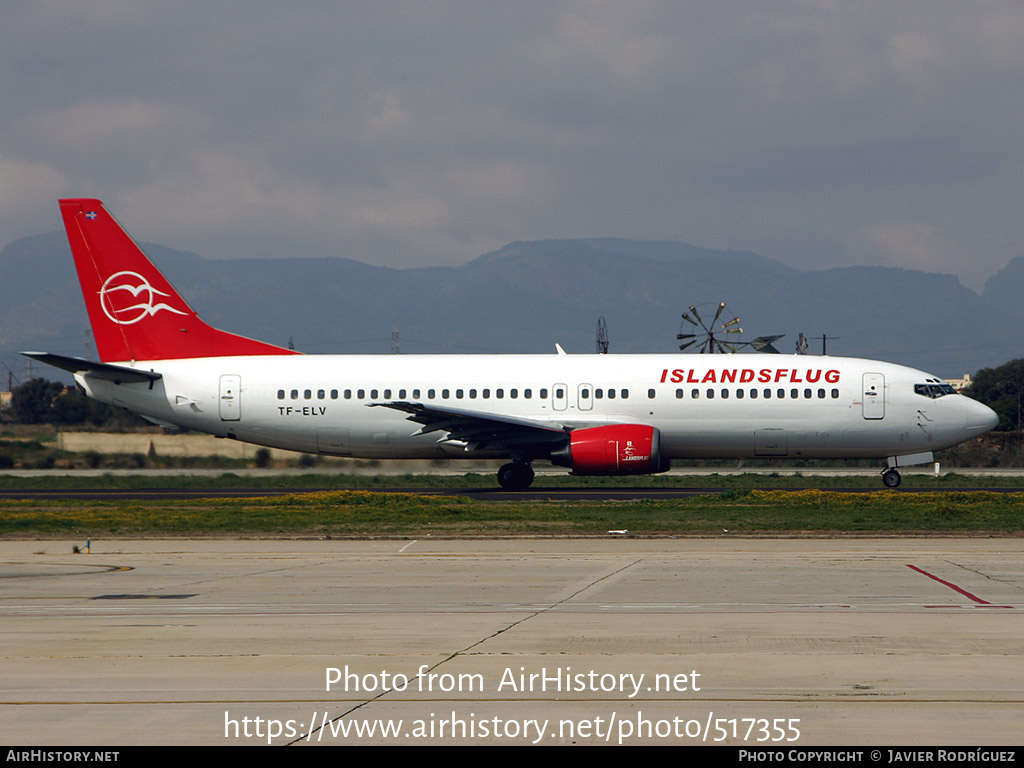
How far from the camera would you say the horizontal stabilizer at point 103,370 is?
3441 cm

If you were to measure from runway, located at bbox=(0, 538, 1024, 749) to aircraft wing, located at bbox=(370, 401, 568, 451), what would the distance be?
1415cm

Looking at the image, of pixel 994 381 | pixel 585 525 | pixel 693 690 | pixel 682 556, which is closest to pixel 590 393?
pixel 585 525

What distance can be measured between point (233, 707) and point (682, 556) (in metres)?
11.7

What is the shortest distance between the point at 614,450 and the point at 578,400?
2504 mm

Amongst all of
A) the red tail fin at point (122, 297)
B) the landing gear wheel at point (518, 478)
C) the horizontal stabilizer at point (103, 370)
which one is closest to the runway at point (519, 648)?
the horizontal stabilizer at point (103, 370)

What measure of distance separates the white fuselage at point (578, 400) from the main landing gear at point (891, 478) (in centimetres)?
63

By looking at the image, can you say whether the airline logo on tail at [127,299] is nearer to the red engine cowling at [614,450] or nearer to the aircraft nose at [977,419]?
the red engine cowling at [614,450]

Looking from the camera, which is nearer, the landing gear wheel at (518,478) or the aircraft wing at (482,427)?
the aircraft wing at (482,427)

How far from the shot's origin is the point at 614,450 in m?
34.3

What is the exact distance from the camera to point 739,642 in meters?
11.8

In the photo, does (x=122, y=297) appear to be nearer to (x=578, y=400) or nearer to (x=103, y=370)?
(x=103, y=370)

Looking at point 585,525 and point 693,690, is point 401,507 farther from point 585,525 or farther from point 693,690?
point 693,690

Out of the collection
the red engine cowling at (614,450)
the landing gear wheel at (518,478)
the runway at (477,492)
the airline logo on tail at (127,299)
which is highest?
the airline logo on tail at (127,299)

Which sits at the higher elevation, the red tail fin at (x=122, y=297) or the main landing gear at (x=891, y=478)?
the red tail fin at (x=122, y=297)
